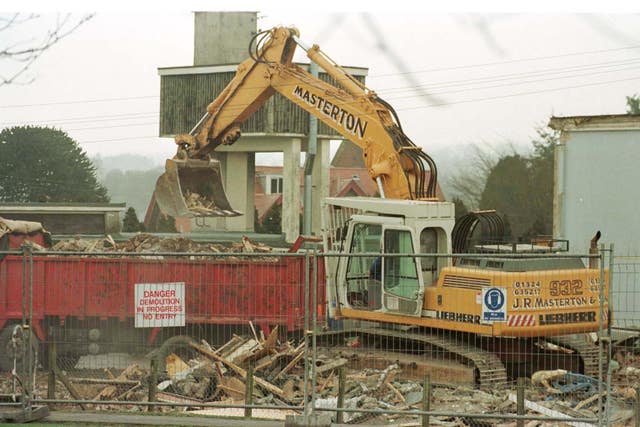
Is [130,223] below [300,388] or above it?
above

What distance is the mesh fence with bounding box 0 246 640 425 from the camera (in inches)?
474

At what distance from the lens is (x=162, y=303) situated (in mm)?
12539

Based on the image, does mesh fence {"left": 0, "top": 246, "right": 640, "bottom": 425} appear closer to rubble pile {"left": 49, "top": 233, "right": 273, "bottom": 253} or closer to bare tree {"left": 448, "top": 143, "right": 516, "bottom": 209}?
rubble pile {"left": 49, "top": 233, "right": 273, "bottom": 253}

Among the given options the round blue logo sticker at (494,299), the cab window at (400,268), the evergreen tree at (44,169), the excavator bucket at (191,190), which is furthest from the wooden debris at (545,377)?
the evergreen tree at (44,169)

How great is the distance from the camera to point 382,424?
11.0 m

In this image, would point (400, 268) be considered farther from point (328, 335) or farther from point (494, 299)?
point (328, 335)

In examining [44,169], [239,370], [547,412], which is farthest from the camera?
[44,169]

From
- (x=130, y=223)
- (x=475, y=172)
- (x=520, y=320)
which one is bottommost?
(x=520, y=320)

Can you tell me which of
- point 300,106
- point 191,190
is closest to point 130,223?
point 191,190

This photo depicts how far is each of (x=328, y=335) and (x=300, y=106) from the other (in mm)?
4658

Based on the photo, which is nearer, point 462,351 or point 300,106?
point 462,351

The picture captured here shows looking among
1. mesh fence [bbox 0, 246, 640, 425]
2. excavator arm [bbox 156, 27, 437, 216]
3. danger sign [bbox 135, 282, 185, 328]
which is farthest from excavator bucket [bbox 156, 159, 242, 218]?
danger sign [bbox 135, 282, 185, 328]

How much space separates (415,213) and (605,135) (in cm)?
752

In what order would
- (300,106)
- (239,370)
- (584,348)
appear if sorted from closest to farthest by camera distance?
(239,370) < (584,348) < (300,106)
